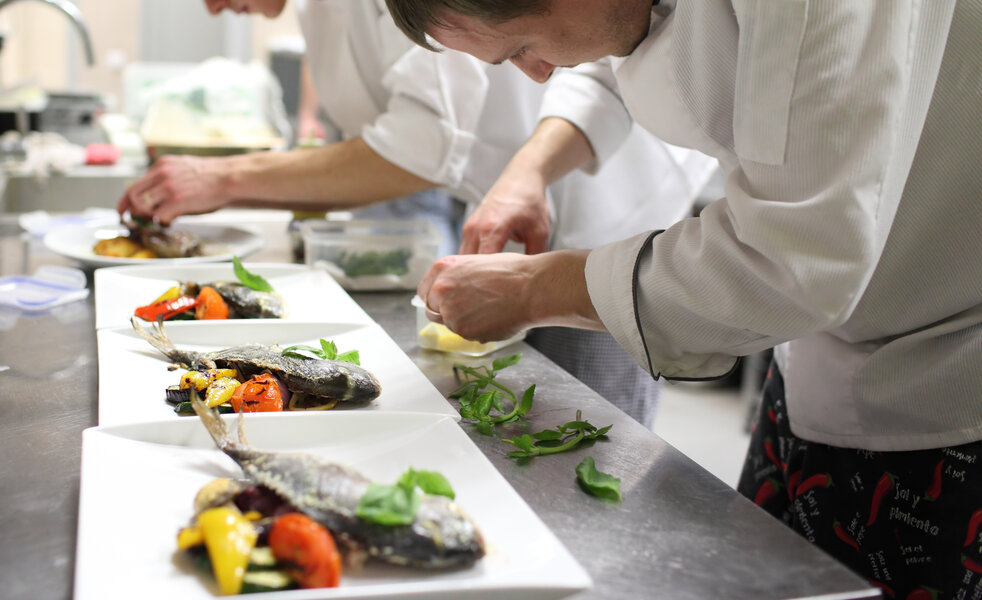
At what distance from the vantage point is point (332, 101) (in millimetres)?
1913

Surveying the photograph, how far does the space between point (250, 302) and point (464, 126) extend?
0.63 metres

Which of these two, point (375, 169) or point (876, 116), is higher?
point (876, 116)

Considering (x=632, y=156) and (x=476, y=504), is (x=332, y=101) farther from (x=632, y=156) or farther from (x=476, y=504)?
(x=476, y=504)

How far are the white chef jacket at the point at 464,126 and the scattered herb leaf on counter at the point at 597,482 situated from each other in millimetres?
991

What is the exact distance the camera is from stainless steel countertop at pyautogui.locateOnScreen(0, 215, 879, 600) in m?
0.67

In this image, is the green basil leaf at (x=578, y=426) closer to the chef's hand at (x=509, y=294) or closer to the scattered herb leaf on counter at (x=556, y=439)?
the scattered herb leaf on counter at (x=556, y=439)

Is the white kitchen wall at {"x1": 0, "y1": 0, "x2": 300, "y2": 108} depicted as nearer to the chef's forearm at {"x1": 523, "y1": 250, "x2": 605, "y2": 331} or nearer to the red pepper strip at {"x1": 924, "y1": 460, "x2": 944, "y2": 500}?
the chef's forearm at {"x1": 523, "y1": 250, "x2": 605, "y2": 331}

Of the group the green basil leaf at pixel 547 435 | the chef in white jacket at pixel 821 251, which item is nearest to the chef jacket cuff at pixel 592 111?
the chef in white jacket at pixel 821 251

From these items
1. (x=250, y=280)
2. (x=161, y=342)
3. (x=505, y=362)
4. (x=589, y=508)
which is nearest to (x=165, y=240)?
(x=250, y=280)

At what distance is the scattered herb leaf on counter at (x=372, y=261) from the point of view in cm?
160

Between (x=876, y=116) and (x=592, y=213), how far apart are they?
1068 mm

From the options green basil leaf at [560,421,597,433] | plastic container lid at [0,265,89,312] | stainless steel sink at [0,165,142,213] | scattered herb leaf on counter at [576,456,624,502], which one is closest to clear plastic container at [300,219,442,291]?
plastic container lid at [0,265,89,312]

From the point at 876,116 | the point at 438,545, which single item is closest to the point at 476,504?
the point at 438,545

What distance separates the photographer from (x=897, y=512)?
3.42ft
